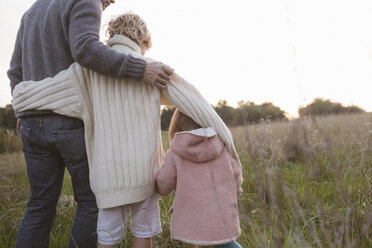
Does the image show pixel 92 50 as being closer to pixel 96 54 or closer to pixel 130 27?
pixel 96 54

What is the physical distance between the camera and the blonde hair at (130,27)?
5.54 feet

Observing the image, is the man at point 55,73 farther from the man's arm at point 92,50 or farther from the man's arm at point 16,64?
the man's arm at point 16,64

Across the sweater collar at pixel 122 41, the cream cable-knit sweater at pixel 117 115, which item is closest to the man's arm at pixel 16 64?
the cream cable-knit sweater at pixel 117 115

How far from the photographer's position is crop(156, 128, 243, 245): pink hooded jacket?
1485 mm

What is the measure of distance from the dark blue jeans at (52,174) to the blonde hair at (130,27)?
2.10 ft

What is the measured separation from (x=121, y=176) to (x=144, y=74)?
1.99 feet

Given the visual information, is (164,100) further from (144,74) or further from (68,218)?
(68,218)

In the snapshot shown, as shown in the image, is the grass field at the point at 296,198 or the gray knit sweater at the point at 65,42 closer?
the gray knit sweater at the point at 65,42

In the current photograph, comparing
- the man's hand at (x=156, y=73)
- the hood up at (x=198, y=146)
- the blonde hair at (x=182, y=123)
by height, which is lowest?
the hood up at (x=198, y=146)

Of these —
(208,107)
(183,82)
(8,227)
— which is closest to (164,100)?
(183,82)

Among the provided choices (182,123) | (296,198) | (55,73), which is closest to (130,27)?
(55,73)

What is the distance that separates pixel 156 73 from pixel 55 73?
0.63 meters

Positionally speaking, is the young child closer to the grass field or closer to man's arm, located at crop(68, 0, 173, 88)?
the grass field

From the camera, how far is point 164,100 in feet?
5.77
